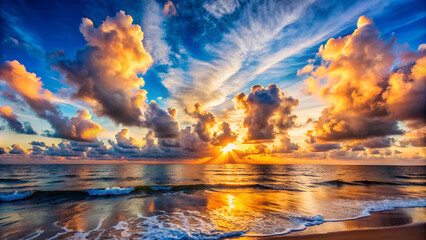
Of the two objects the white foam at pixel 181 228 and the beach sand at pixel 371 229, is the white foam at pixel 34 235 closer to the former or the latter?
the white foam at pixel 181 228

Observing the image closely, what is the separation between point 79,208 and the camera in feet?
52.0

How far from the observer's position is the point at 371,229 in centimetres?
1020

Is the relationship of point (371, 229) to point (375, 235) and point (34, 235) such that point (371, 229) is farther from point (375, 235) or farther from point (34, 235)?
point (34, 235)

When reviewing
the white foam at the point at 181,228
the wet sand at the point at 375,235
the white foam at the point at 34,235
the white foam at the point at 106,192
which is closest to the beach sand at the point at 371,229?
the wet sand at the point at 375,235

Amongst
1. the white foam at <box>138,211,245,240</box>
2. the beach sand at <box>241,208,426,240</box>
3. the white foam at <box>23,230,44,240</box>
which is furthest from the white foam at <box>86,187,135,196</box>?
the beach sand at <box>241,208,426,240</box>

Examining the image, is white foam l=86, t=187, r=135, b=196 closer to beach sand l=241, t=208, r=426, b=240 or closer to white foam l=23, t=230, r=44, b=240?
white foam l=23, t=230, r=44, b=240

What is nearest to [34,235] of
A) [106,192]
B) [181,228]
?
[181,228]

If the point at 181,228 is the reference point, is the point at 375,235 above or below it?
above

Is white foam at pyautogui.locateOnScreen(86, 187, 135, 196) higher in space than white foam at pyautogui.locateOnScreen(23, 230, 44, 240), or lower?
lower

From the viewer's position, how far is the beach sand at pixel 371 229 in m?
9.00

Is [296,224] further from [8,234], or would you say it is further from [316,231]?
[8,234]

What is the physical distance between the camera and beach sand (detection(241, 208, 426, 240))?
9000 mm

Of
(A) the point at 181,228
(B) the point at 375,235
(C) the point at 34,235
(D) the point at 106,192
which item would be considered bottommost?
(D) the point at 106,192

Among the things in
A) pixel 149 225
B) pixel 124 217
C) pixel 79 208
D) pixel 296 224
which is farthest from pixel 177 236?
pixel 79 208
